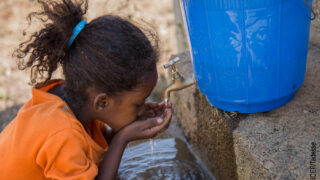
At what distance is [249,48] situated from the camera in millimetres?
1432

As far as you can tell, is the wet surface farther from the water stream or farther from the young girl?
the young girl

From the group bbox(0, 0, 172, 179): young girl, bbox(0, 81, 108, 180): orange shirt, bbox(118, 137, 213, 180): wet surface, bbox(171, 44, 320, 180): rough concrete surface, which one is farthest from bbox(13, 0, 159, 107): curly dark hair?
bbox(118, 137, 213, 180): wet surface

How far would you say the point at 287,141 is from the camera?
142cm

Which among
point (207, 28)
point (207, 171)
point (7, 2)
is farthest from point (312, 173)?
point (7, 2)

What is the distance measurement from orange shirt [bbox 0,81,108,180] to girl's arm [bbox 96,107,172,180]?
0.11 m

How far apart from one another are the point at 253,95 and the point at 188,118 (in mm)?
871

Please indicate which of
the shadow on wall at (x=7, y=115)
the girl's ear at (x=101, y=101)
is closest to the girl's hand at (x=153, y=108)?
the girl's ear at (x=101, y=101)

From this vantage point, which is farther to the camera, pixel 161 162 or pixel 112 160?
pixel 161 162

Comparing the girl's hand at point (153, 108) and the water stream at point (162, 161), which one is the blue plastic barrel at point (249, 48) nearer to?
the girl's hand at point (153, 108)

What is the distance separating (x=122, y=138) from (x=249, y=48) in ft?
2.33

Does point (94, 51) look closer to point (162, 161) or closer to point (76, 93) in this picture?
point (76, 93)

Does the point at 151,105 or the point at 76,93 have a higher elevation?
the point at 76,93

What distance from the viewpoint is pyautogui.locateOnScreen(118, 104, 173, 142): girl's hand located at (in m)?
1.66

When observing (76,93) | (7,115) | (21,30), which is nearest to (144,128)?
(76,93)
